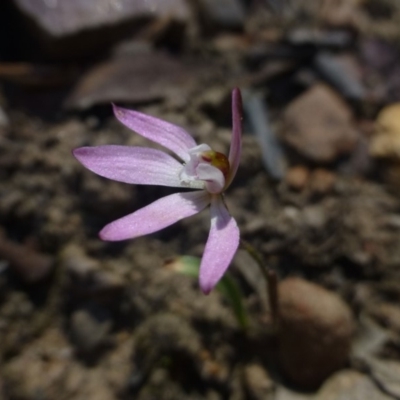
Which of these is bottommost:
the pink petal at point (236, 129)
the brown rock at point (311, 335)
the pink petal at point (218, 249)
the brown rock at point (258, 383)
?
the brown rock at point (258, 383)

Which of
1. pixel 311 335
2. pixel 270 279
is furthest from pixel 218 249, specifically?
pixel 311 335

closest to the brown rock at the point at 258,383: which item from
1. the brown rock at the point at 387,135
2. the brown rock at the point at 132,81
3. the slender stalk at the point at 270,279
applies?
the slender stalk at the point at 270,279

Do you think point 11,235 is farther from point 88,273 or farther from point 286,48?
point 286,48

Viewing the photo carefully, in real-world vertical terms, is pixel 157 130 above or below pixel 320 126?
above

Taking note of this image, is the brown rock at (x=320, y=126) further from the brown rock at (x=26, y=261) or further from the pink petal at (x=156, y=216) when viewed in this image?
the brown rock at (x=26, y=261)

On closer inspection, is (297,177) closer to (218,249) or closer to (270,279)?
(270,279)

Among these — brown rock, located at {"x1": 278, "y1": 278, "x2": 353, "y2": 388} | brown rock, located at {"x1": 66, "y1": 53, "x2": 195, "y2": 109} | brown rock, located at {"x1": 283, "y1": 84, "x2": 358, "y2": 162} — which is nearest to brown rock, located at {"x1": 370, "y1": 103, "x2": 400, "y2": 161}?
brown rock, located at {"x1": 283, "y1": 84, "x2": 358, "y2": 162}
